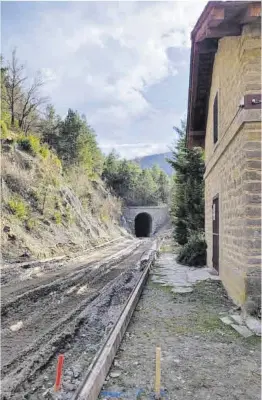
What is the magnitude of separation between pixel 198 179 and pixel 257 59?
10.7 metres

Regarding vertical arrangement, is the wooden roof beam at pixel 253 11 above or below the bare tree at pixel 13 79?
below

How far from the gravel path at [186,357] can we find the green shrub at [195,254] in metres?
5.72

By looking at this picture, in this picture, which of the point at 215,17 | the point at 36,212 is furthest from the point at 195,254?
the point at 36,212

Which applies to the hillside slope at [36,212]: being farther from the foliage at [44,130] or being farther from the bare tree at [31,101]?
the bare tree at [31,101]

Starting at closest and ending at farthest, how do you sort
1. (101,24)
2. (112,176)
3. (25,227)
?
(101,24)
(25,227)
(112,176)

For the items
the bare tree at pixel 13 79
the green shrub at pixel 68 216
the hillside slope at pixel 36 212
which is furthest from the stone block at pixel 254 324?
the bare tree at pixel 13 79

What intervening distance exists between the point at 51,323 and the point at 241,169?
4.13m

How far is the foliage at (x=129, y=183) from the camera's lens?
49.8 m

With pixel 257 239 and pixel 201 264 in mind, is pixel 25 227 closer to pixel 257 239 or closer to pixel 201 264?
pixel 201 264

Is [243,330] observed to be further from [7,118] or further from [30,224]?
[7,118]

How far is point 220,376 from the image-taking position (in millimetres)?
3531

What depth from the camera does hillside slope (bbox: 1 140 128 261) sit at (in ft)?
46.1

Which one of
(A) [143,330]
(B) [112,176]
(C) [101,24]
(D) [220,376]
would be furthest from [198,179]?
(B) [112,176]

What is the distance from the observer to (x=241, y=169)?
5.93 meters
